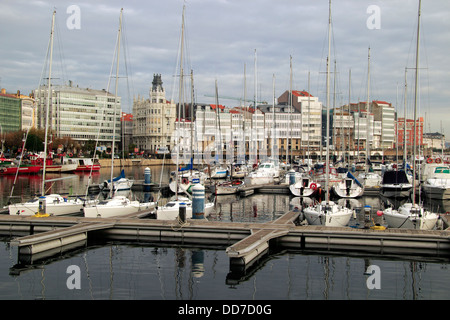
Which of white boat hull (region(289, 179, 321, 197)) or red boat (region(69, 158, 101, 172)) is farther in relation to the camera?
red boat (region(69, 158, 101, 172))

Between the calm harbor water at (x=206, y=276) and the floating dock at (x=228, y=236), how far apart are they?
2.34ft

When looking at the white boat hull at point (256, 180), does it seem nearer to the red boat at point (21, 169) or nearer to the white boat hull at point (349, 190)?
the white boat hull at point (349, 190)

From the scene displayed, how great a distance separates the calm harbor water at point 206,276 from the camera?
18031 mm

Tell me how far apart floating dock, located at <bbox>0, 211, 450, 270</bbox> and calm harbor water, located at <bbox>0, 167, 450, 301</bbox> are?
0.71m

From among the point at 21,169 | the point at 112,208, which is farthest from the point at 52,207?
the point at 21,169

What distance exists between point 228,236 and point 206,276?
18.3 ft

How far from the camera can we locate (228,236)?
2572cm

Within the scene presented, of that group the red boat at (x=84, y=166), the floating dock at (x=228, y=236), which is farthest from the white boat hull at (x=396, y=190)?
the red boat at (x=84, y=166)

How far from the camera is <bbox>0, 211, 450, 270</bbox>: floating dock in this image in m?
22.6

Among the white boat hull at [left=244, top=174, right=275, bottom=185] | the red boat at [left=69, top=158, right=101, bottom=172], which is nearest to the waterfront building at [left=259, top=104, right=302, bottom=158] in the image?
the red boat at [left=69, top=158, right=101, bottom=172]

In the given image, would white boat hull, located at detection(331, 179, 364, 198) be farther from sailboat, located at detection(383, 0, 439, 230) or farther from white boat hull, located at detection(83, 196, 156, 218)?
white boat hull, located at detection(83, 196, 156, 218)

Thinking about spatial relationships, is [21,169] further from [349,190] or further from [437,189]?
[437,189]

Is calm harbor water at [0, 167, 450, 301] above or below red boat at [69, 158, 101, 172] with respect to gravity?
below

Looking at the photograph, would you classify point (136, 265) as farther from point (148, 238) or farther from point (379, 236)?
point (379, 236)
